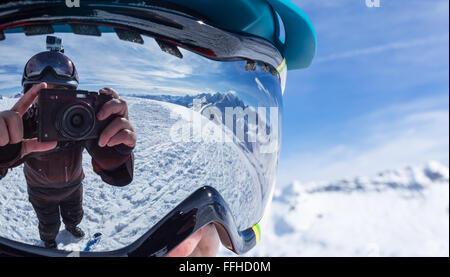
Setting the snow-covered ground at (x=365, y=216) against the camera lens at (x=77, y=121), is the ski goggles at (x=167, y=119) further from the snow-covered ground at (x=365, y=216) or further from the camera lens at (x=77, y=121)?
the snow-covered ground at (x=365, y=216)

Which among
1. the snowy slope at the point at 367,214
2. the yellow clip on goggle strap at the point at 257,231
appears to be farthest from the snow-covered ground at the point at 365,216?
the yellow clip on goggle strap at the point at 257,231

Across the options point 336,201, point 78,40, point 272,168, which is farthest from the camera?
point 336,201

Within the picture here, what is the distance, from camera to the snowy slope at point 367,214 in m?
70.8

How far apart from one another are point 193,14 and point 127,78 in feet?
0.89

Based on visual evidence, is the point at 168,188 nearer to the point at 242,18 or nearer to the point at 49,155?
the point at 49,155

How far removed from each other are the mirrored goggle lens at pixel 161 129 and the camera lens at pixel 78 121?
52 millimetres

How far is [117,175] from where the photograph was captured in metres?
0.90

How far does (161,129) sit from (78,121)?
0.67ft

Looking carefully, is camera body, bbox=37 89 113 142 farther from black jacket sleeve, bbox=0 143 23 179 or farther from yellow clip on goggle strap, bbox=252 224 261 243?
yellow clip on goggle strap, bbox=252 224 261 243

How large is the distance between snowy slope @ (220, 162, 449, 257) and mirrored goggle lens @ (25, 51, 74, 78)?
68.4 metres

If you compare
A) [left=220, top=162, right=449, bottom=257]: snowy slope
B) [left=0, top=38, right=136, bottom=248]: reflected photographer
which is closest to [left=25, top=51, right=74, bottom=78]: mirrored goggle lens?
[left=0, top=38, right=136, bottom=248]: reflected photographer

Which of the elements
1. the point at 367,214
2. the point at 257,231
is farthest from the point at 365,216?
the point at 257,231

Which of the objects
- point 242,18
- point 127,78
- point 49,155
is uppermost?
point 242,18
